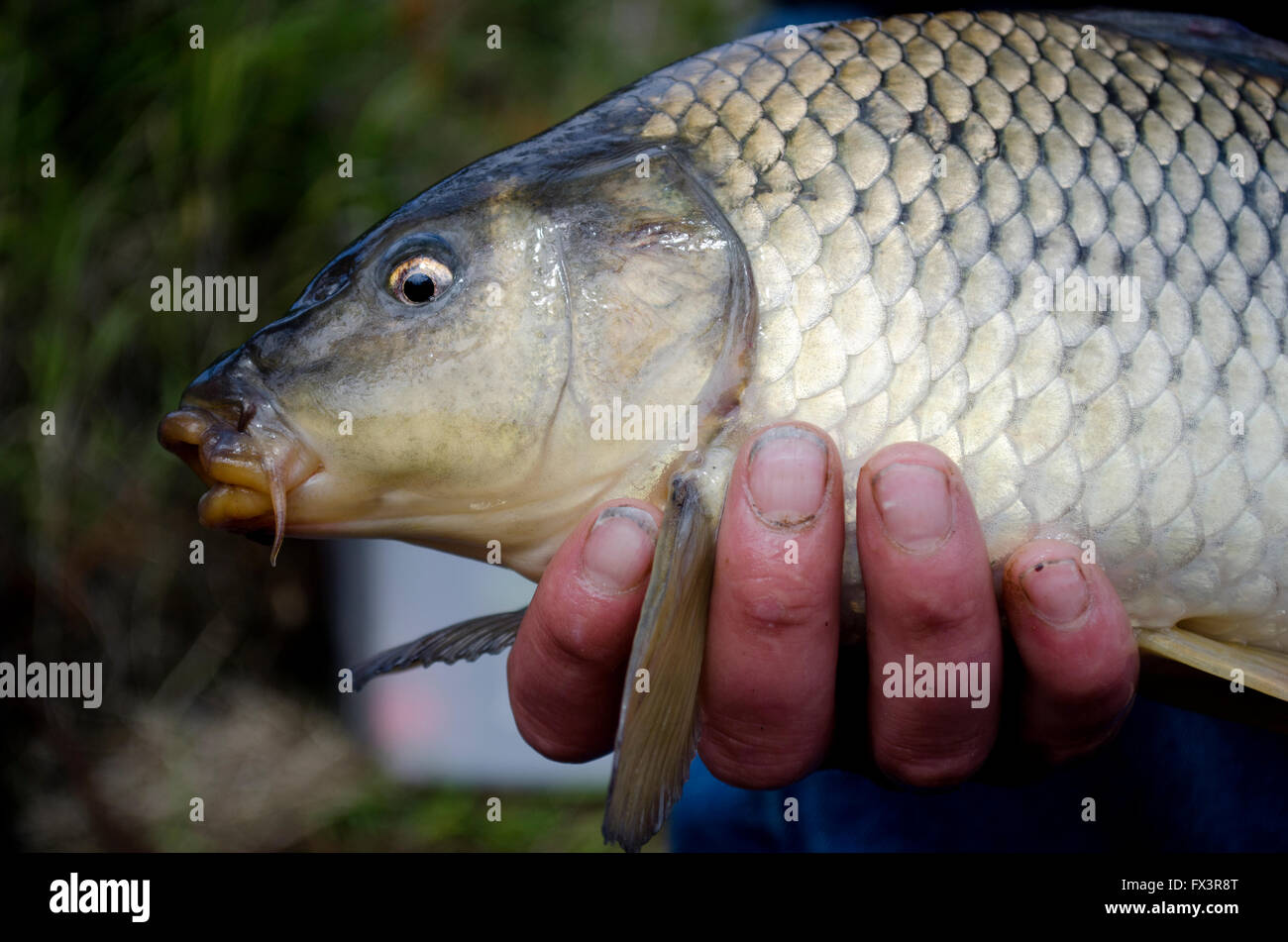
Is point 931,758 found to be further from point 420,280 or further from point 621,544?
point 420,280

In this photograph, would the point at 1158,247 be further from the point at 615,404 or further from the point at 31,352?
the point at 31,352

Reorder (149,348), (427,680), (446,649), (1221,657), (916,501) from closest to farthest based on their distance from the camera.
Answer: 1. (916,501)
2. (1221,657)
3. (446,649)
4. (149,348)
5. (427,680)

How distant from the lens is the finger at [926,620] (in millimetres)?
1050

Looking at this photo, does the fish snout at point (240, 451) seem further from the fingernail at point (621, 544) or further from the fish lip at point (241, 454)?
the fingernail at point (621, 544)

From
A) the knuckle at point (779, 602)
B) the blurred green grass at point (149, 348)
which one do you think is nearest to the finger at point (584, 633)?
the knuckle at point (779, 602)

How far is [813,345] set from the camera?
1.09 meters

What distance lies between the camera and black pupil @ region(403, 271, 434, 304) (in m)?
1.13

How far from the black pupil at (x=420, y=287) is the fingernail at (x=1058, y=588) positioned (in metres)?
0.74

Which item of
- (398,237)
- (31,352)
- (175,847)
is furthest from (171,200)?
(398,237)

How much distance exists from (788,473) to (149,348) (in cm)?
257

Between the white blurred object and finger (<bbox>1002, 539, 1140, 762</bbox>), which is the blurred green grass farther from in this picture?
finger (<bbox>1002, 539, 1140, 762</bbox>)

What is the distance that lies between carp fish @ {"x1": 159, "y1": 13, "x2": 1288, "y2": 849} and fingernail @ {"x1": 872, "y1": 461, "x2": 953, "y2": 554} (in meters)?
0.06

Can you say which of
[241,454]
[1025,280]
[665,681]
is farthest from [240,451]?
[1025,280]

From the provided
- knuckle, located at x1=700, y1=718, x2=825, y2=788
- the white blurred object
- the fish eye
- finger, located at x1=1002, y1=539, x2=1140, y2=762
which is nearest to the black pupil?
the fish eye
